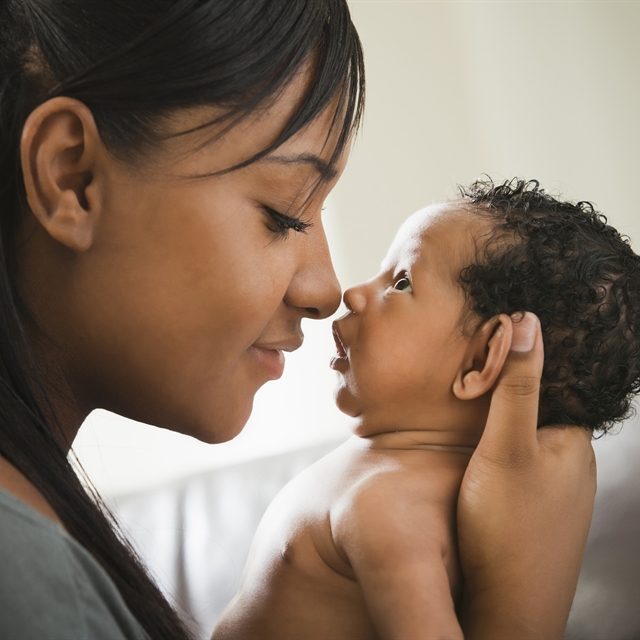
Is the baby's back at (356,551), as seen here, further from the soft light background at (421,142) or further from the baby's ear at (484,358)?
the soft light background at (421,142)

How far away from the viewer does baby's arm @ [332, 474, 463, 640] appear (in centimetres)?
91

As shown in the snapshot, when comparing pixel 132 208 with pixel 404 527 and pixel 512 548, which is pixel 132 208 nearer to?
pixel 404 527

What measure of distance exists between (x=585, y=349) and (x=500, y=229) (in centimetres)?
22

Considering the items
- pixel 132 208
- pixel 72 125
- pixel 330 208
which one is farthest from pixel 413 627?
pixel 330 208

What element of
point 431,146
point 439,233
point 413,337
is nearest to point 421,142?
point 431,146

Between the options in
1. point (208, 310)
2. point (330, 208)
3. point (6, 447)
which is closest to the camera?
point (6, 447)

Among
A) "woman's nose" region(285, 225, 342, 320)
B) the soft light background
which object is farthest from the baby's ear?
the soft light background

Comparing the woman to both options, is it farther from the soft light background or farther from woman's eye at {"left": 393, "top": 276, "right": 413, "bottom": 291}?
the soft light background

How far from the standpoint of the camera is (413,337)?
1.16 m

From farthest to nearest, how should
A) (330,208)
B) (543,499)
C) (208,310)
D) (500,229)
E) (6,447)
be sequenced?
A: 1. (330,208)
2. (500,229)
3. (543,499)
4. (208,310)
5. (6,447)

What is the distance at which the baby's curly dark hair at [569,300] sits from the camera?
1125mm

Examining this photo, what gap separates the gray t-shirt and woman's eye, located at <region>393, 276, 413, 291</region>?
27.0 inches

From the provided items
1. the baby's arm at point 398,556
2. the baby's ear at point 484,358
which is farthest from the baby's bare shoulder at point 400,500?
the baby's ear at point 484,358

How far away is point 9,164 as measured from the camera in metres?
0.88
